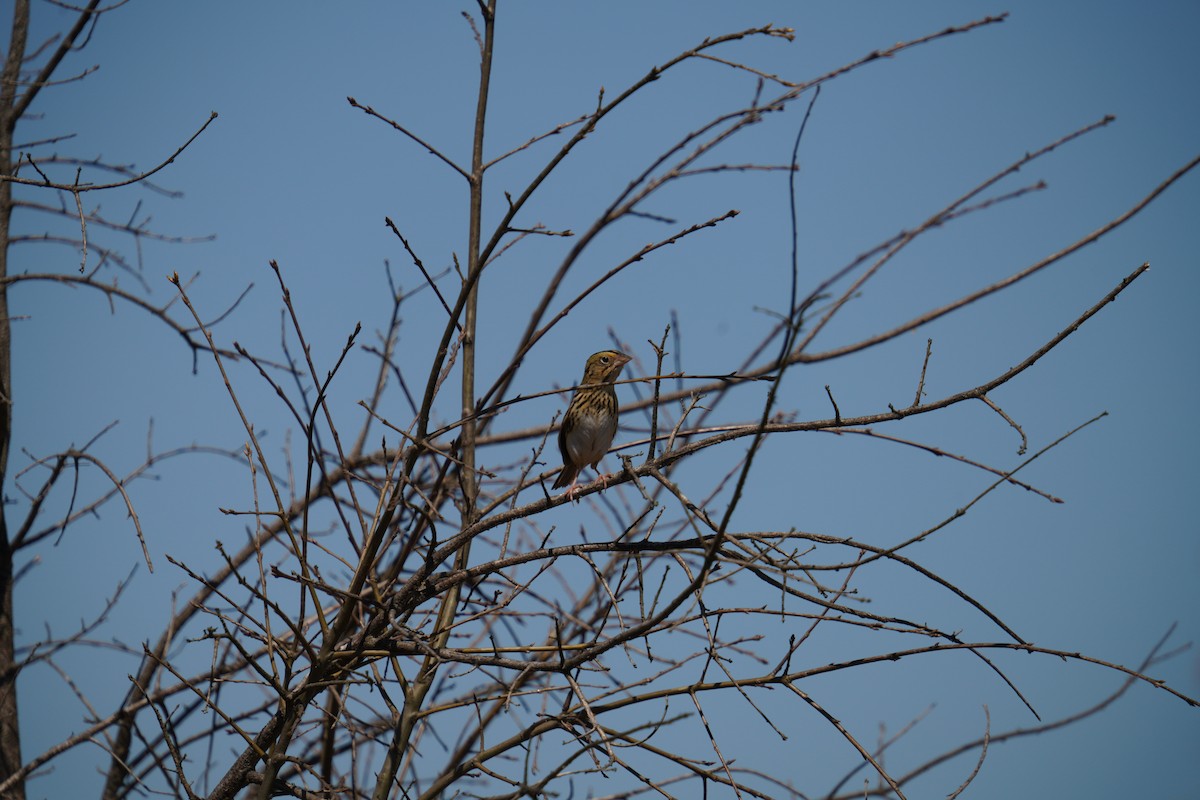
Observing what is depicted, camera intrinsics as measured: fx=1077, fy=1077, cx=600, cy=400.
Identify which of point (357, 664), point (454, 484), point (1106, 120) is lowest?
point (357, 664)

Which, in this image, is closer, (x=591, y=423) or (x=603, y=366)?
(x=591, y=423)

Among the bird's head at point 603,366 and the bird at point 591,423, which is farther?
the bird's head at point 603,366

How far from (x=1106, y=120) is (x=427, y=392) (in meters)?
2.77

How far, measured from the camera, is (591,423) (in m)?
6.27

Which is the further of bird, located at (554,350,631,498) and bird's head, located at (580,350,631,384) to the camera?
bird's head, located at (580,350,631,384)

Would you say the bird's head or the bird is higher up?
the bird's head

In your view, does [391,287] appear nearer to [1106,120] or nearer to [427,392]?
[427,392]

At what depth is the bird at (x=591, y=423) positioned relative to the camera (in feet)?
20.6

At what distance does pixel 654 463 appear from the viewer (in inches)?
Result: 121

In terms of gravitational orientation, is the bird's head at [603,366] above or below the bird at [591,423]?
above

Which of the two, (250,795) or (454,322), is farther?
(250,795)

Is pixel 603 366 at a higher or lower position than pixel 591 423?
higher

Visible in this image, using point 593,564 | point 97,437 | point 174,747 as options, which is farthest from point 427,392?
point 97,437

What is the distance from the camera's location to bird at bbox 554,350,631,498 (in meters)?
6.27
